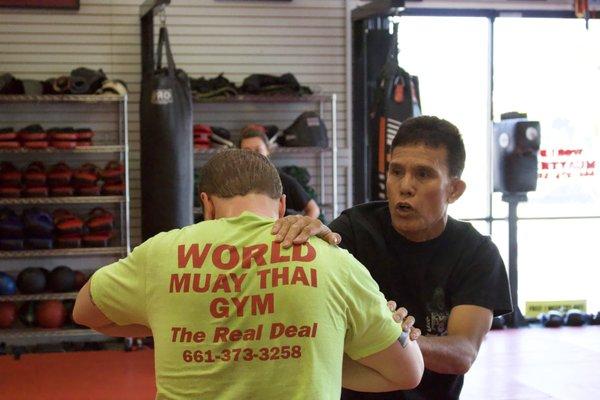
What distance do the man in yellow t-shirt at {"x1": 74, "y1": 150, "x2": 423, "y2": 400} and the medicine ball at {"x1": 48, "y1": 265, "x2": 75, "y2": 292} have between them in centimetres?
586

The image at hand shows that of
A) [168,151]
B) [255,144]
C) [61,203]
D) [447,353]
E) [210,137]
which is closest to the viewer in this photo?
[447,353]


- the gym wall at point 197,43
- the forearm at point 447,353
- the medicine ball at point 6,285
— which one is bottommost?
the medicine ball at point 6,285

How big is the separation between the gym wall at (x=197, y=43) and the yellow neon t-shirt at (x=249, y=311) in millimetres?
6456

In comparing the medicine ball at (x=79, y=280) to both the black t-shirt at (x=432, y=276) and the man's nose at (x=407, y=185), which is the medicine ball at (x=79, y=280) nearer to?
the black t-shirt at (x=432, y=276)

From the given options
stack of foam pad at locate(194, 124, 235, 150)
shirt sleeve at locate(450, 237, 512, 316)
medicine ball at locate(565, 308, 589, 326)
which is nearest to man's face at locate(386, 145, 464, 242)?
shirt sleeve at locate(450, 237, 512, 316)

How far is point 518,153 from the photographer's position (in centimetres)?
823

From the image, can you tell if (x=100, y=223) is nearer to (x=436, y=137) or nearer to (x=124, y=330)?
(x=436, y=137)

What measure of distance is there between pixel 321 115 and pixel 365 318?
6741 millimetres

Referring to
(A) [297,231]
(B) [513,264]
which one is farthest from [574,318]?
(A) [297,231]

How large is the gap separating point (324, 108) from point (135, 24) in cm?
193

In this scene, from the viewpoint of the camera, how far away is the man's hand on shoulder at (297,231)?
5.83 feet

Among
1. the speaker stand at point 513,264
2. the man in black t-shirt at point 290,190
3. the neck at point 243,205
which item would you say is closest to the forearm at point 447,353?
the neck at point 243,205

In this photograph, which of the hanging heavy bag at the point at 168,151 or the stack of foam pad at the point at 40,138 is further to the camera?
the stack of foam pad at the point at 40,138

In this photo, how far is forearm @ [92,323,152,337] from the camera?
6.56ft
